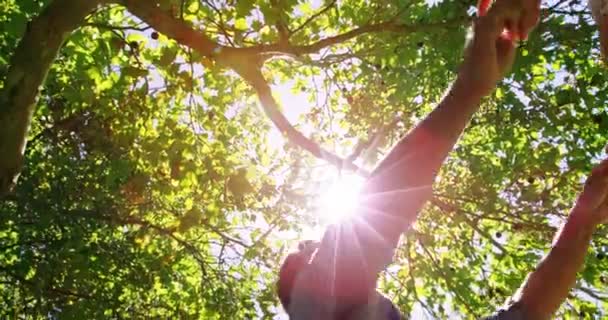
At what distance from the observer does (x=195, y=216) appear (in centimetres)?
630

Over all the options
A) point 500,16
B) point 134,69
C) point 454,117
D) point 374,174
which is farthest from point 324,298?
point 134,69

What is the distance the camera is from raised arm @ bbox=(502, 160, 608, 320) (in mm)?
2094

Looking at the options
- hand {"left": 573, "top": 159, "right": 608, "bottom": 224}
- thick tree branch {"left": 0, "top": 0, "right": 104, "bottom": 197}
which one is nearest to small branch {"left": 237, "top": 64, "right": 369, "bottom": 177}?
thick tree branch {"left": 0, "top": 0, "right": 104, "bottom": 197}

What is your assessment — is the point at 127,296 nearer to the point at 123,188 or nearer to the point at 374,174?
the point at 123,188

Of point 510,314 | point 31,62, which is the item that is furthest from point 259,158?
point 510,314

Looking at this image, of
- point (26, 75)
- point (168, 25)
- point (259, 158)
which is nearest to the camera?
point (26, 75)

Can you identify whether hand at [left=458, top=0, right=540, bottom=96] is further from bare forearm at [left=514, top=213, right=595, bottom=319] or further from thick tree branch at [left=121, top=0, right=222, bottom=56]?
thick tree branch at [left=121, top=0, right=222, bottom=56]

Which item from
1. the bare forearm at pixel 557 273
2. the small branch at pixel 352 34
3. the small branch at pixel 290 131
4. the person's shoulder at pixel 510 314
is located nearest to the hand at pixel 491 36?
the bare forearm at pixel 557 273

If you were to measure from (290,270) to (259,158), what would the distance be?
21.6 feet

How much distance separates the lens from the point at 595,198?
2.21 m

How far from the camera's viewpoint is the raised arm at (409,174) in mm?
1863

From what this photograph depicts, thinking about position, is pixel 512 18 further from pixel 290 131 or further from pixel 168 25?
pixel 290 131

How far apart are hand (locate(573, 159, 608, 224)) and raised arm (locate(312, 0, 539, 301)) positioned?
1.84ft

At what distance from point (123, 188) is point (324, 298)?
647cm
